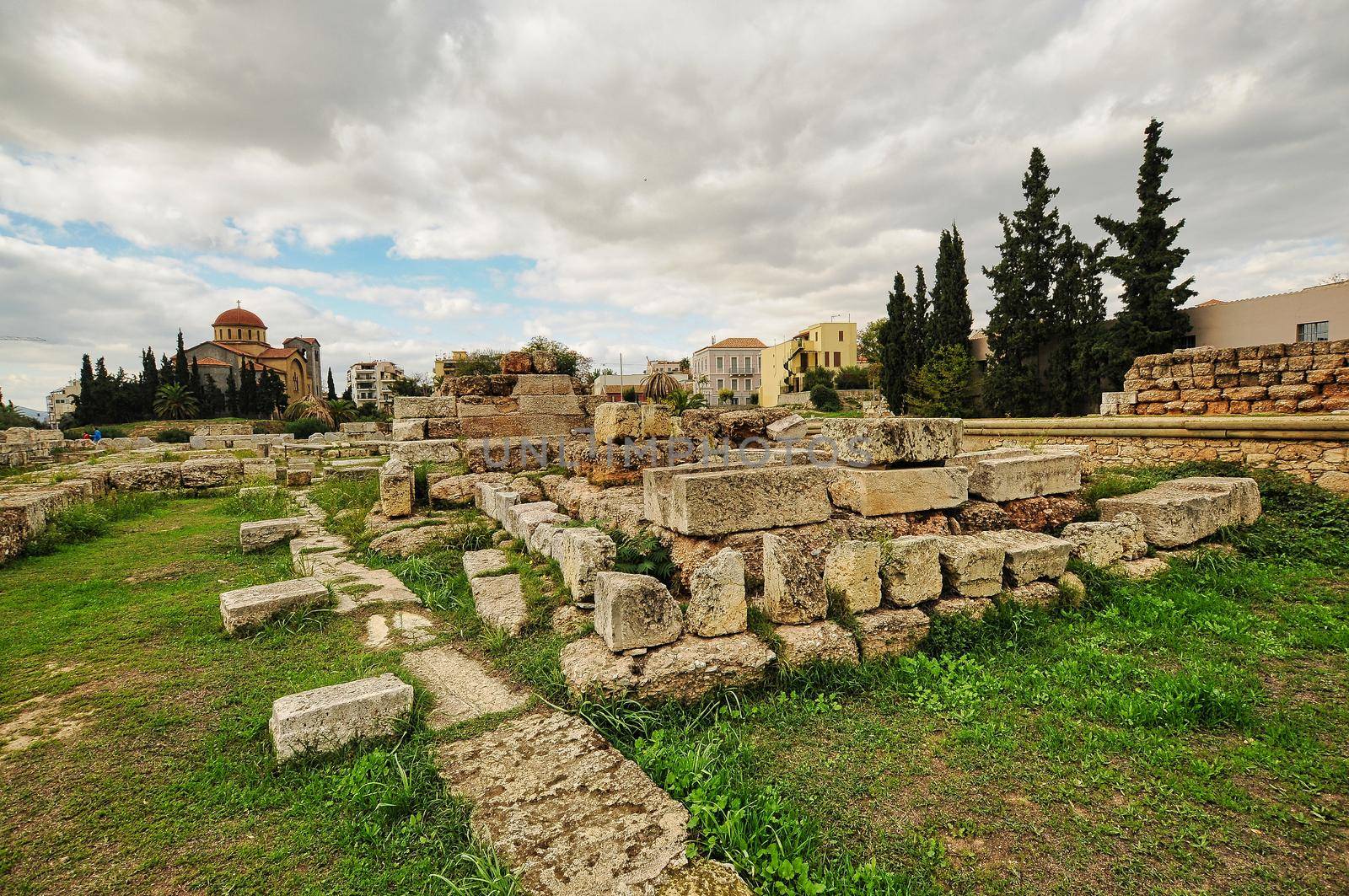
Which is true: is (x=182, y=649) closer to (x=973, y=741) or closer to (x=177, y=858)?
(x=177, y=858)

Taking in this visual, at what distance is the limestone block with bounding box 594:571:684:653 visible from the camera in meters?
3.33

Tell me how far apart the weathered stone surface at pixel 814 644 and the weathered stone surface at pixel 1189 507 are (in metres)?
3.97

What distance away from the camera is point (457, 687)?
3500 mm

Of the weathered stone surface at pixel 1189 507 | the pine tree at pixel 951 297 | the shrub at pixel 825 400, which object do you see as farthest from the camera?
the shrub at pixel 825 400

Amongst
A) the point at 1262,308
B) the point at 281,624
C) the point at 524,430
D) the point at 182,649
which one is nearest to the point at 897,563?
the point at 281,624

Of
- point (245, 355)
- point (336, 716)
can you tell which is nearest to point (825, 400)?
point (336, 716)

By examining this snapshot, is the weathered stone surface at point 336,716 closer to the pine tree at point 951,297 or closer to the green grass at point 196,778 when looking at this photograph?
the green grass at point 196,778

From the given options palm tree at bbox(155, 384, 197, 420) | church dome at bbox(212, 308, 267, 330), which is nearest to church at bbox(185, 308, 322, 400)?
church dome at bbox(212, 308, 267, 330)

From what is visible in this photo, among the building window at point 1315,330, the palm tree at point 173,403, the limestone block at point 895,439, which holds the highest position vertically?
the palm tree at point 173,403

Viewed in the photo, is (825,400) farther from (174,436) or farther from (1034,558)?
(174,436)

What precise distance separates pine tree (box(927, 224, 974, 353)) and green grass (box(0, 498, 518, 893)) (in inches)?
1191

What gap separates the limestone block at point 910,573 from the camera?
13.3 feet

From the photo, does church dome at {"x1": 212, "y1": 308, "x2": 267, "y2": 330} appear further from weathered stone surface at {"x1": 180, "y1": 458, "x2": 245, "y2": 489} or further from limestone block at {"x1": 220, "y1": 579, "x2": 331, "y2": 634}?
limestone block at {"x1": 220, "y1": 579, "x2": 331, "y2": 634}

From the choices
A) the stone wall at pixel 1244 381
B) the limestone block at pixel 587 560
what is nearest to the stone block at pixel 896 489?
the limestone block at pixel 587 560
